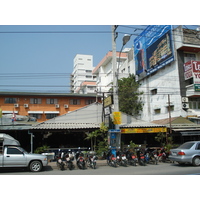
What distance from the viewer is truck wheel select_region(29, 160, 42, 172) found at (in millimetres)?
11647

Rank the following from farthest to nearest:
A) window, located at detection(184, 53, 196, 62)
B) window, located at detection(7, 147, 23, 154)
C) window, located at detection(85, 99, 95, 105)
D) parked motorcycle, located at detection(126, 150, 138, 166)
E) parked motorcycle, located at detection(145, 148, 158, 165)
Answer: window, located at detection(85, 99, 95, 105) → window, located at detection(184, 53, 196, 62) → parked motorcycle, located at detection(145, 148, 158, 165) → parked motorcycle, located at detection(126, 150, 138, 166) → window, located at detection(7, 147, 23, 154)

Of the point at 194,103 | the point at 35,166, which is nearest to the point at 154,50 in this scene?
the point at 194,103

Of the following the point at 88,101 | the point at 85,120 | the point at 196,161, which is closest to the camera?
the point at 196,161

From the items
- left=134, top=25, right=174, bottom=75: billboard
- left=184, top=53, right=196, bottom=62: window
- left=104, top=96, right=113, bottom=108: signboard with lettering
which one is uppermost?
left=134, top=25, right=174, bottom=75: billboard

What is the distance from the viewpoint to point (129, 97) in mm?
31031

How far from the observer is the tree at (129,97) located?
3072cm

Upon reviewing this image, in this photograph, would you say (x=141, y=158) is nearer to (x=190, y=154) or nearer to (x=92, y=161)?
(x=190, y=154)

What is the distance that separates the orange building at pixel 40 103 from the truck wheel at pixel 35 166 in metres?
21.5

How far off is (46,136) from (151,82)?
56.2 ft

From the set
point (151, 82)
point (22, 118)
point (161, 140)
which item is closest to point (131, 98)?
point (151, 82)

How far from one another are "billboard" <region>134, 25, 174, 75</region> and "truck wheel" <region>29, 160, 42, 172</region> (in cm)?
1826

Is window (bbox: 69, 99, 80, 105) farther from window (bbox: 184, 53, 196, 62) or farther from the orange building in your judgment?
window (bbox: 184, 53, 196, 62)

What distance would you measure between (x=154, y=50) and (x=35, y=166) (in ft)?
72.4

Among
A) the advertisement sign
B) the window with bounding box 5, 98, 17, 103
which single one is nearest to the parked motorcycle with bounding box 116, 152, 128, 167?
the advertisement sign
